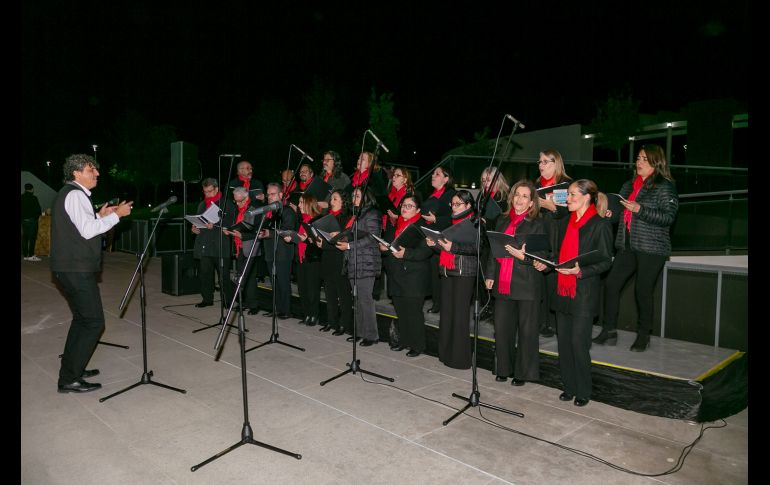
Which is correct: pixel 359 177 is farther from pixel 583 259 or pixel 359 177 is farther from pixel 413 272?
pixel 583 259

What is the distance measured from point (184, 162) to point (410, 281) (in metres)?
5.22

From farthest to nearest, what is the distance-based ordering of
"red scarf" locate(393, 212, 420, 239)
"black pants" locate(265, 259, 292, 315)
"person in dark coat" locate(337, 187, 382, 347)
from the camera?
"black pants" locate(265, 259, 292, 315) < "person in dark coat" locate(337, 187, 382, 347) < "red scarf" locate(393, 212, 420, 239)

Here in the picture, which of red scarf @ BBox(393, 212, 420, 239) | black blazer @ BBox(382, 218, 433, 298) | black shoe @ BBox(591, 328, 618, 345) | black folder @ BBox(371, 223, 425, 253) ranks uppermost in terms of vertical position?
red scarf @ BBox(393, 212, 420, 239)

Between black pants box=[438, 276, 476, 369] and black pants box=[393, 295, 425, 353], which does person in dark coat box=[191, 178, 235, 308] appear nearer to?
black pants box=[393, 295, 425, 353]

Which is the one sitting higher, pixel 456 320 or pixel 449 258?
pixel 449 258

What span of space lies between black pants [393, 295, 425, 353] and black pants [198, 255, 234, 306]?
2.98 m

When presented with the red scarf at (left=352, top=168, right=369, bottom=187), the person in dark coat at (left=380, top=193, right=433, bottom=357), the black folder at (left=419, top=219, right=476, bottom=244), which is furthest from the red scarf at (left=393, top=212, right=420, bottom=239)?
the red scarf at (left=352, top=168, right=369, bottom=187)

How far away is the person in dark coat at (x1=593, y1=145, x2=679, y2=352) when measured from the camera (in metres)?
4.38

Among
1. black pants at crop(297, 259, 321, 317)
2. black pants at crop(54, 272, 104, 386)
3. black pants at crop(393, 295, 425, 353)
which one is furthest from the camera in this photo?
black pants at crop(297, 259, 321, 317)

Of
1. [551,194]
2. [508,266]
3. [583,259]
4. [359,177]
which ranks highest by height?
[359,177]

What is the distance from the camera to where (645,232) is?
452cm

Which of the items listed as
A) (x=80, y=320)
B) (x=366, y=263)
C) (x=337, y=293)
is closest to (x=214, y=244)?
(x=337, y=293)

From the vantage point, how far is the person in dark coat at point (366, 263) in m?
5.53

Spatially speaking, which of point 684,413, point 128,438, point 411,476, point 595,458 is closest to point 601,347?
point 684,413
